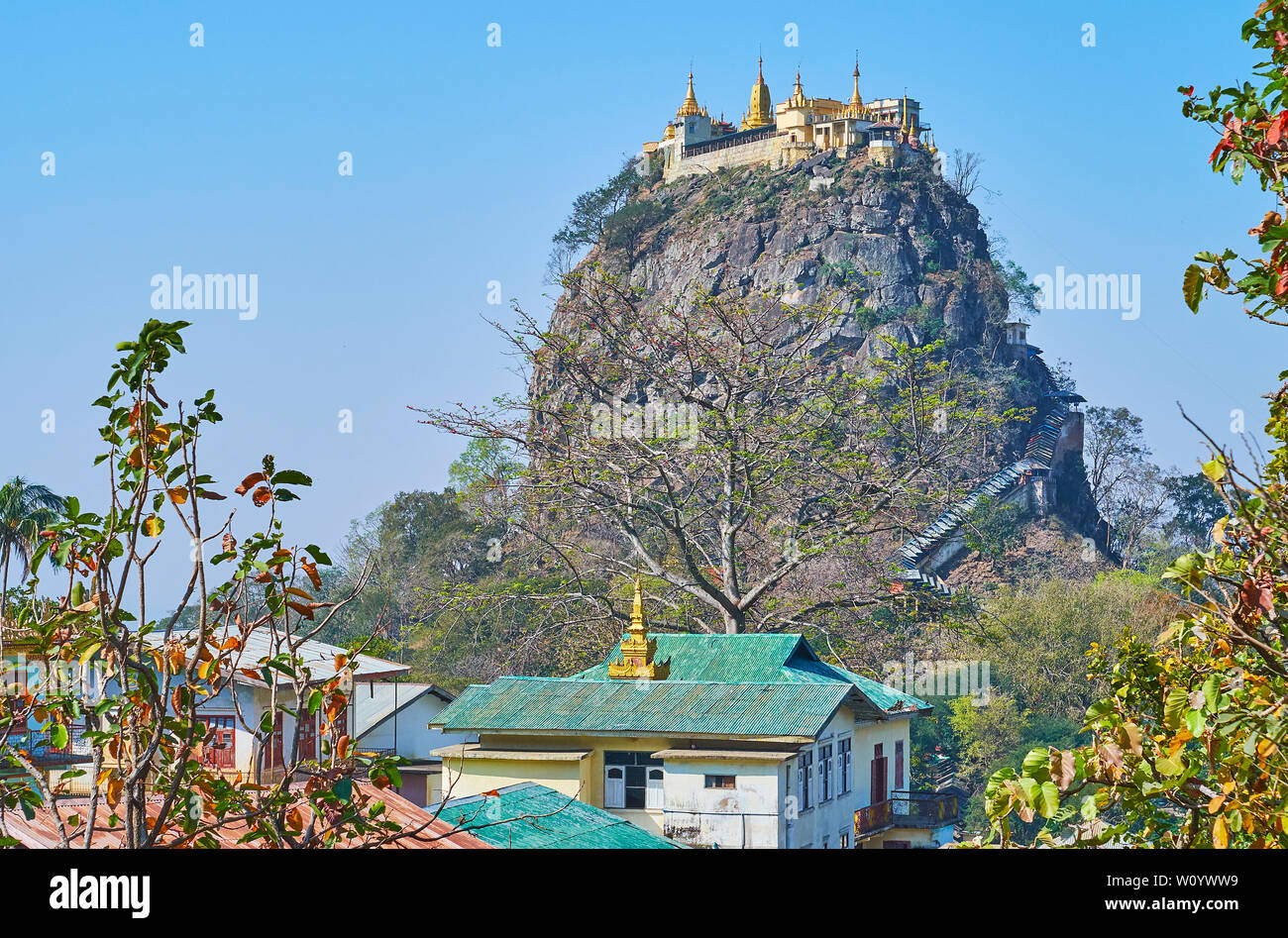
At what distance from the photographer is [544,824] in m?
11.2

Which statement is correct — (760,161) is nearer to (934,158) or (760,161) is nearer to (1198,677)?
(934,158)

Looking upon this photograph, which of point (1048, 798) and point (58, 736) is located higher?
point (58, 736)

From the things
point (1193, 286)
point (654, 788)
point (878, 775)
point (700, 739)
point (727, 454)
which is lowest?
point (878, 775)

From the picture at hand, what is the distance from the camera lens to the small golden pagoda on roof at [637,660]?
1717 cm

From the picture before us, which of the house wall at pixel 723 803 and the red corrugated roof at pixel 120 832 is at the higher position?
the red corrugated roof at pixel 120 832

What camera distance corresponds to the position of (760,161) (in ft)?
247

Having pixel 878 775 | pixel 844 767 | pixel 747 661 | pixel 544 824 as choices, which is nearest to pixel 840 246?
pixel 878 775

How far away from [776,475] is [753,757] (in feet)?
18.8

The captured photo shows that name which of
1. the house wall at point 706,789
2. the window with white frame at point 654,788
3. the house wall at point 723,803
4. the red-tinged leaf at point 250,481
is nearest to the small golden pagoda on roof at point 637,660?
the house wall at point 706,789

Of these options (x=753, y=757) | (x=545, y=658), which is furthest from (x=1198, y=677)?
(x=545, y=658)

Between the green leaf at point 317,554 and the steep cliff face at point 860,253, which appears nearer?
the green leaf at point 317,554

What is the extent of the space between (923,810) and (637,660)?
5.78 m

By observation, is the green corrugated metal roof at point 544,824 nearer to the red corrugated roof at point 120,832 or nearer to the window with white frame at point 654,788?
the red corrugated roof at point 120,832

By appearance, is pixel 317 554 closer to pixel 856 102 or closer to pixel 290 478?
pixel 290 478
